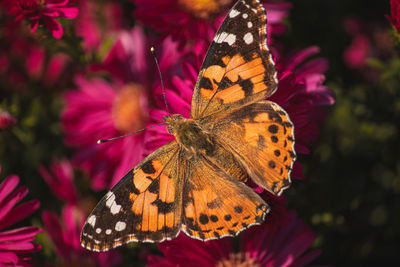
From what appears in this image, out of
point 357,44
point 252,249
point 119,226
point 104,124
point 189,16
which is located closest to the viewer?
point 119,226

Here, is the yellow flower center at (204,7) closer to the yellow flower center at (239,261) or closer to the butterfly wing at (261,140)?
the butterfly wing at (261,140)

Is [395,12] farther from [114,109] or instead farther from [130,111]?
[114,109]

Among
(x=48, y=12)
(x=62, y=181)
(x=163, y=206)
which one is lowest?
(x=62, y=181)

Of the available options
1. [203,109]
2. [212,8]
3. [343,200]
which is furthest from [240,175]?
[212,8]

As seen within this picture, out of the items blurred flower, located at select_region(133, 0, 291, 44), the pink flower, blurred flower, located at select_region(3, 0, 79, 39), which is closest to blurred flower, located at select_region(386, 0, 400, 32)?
blurred flower, located at select_region(133, 0, 291, 44)

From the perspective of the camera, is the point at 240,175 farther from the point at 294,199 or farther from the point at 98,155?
the point at 98,155

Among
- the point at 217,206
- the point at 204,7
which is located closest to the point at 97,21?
the point at 204,7

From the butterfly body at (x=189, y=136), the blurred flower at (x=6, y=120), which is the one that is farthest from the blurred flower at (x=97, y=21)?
the butterfly body at (x=189, y=136)
